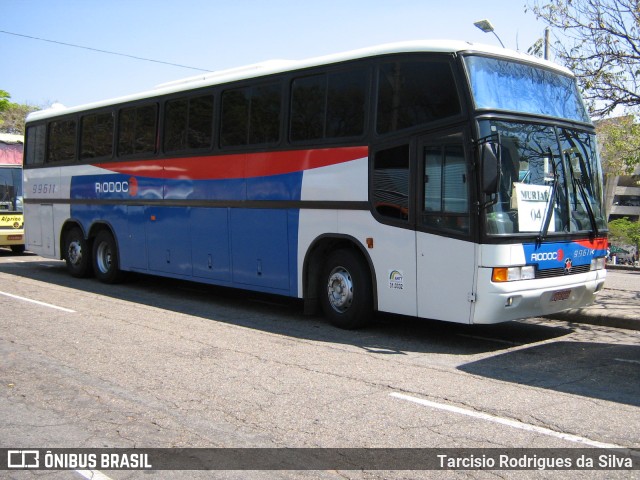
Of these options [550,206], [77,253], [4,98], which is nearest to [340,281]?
[550,206]

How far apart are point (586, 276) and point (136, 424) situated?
5.97 metres

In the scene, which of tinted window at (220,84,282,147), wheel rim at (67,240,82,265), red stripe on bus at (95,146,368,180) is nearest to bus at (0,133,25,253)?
wheel rim at (67,240,82,265)

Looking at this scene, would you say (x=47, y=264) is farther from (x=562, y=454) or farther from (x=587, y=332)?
(x=562, y=454)

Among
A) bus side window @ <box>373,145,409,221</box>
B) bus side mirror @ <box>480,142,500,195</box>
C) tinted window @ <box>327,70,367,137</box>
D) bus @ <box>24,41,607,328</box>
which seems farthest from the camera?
tinted window @ <box>327,70,367,137</box>

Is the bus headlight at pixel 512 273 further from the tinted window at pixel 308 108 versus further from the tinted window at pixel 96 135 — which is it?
the tinted window at pixel 96 135

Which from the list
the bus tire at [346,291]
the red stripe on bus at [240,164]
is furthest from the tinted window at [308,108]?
the bus tire at [346,291]

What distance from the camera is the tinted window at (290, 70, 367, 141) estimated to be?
9258mm

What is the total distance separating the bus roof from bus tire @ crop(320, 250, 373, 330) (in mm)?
2635

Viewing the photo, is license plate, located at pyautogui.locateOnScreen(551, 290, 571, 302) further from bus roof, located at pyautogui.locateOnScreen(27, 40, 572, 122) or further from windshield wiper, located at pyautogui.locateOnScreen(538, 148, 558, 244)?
bus roof, located at pyautogui.locateOnScreen(27, 40, 572, 122)

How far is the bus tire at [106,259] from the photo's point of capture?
14.0 meters

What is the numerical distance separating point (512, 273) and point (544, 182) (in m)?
1.21

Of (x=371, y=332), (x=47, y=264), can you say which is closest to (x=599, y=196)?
(x=371, y=332)

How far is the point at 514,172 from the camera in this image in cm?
801

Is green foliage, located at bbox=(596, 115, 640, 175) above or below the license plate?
above
